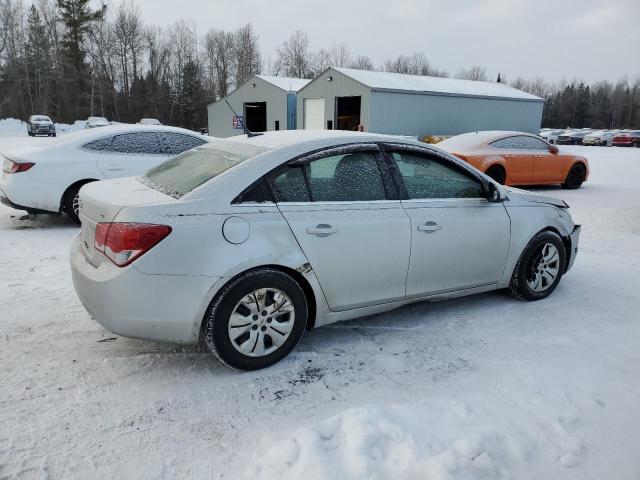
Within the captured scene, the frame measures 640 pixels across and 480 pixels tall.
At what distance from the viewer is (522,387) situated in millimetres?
3146

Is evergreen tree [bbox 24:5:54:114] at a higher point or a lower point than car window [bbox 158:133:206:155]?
higher

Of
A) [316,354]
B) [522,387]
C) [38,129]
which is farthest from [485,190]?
[38,129]

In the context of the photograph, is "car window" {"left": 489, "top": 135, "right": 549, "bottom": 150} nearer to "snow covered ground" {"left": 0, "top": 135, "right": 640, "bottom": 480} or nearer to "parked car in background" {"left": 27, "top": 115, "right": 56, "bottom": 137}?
"snow covered ground" {"left": 0, "top": 135, "right": 640, "bottom": 480}

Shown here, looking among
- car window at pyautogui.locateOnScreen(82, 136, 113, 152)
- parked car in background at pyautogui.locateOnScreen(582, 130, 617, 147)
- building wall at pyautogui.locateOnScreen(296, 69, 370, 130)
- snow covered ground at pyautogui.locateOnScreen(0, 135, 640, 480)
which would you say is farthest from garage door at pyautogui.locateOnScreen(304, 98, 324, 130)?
parked car in background at pyautogui.locateOnScreen(582, 130, 617, 147)

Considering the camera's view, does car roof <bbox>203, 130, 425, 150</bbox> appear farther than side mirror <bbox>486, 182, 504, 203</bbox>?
No

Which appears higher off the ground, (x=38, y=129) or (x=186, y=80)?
(x=186, y=80)

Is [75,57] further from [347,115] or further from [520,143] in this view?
[520,143]

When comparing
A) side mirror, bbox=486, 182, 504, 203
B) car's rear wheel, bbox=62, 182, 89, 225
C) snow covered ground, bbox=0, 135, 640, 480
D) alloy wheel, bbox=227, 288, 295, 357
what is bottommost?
snow covered ground, bbox=0, 135, 640, 480

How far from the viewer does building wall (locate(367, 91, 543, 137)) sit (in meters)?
24.8

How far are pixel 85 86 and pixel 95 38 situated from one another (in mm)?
6953

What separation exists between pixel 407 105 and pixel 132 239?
2413cm

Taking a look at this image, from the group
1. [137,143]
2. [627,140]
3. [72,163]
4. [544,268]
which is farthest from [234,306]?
[627,140]

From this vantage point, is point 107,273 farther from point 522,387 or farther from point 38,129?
point 38,129

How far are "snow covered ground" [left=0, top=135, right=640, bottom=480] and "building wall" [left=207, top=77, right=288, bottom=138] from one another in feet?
90.8
